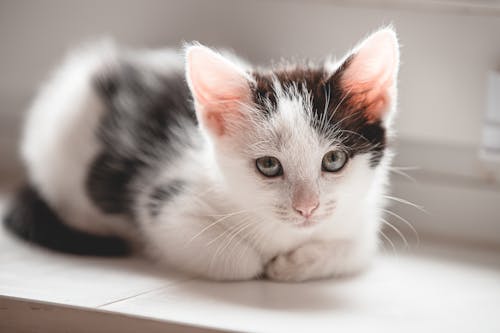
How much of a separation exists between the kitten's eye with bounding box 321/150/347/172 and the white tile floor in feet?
0.83

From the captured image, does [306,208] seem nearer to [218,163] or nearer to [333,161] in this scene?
[333,161]

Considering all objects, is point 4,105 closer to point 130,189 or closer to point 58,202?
point 58,202

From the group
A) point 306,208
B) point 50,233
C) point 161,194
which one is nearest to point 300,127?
point 306,208

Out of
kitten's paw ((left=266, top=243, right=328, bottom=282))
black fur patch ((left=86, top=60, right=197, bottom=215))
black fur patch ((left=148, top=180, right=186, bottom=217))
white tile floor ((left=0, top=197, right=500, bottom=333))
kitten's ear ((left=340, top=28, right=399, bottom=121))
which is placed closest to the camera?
white tile floor ((left=0, top=197, right=500, bottom=333))

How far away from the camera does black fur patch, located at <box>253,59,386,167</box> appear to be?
1.40m

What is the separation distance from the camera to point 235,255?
58.1 inches

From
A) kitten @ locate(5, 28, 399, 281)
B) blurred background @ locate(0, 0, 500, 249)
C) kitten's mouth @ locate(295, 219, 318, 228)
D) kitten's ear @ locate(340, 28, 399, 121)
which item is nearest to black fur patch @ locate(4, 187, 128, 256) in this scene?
kitten @ locate(5, 28, 399, 281)

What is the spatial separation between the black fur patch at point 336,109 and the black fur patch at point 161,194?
1.00 ft

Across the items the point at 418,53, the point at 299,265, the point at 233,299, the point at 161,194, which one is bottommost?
the point at 233,299

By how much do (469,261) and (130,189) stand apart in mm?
821

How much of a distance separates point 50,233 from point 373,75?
847mm

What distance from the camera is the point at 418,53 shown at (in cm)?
179

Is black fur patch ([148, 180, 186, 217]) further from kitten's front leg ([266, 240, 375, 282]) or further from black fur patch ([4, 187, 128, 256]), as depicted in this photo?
kitten's front leg ([266, 240, 375, 282])

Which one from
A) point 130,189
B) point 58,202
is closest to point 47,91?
point 58,202
